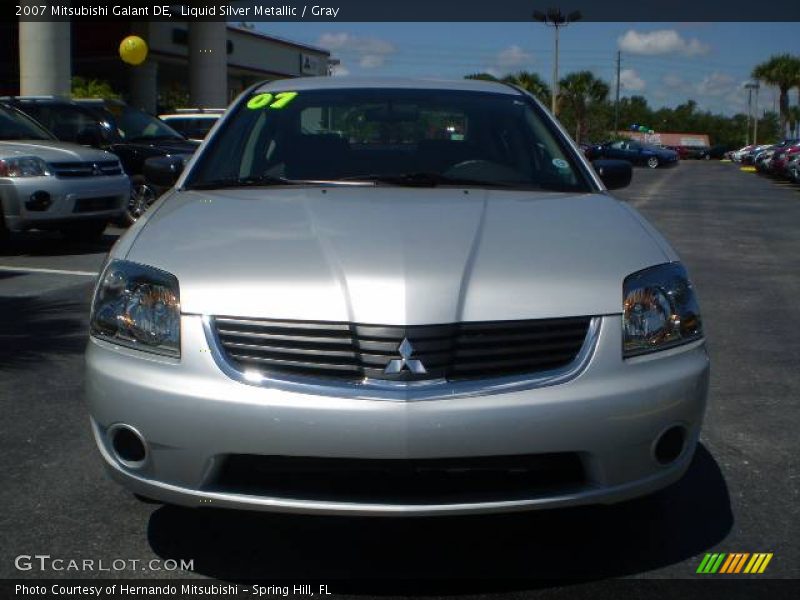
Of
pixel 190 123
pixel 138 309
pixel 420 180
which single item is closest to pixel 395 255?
pixel 138 309

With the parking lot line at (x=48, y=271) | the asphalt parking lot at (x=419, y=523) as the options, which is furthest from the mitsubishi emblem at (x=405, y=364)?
the parking lot line at (x=48, y=271)

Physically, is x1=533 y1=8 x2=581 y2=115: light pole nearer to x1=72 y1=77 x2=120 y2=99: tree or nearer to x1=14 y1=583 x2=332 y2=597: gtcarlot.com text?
x1=72 y1=77 x2=120 y2=99: tree

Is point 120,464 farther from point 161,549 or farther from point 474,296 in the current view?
point 474,296

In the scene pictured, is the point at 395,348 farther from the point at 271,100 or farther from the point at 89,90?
the point at 89,90

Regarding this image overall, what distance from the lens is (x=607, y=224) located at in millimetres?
3529

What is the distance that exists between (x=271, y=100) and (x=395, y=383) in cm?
228

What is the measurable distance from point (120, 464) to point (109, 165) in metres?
8.58

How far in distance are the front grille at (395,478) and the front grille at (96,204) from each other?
8.30 meters

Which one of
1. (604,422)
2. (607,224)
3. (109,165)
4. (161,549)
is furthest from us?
(109,165)

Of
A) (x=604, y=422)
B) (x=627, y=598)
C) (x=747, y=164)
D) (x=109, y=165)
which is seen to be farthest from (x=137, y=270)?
(x=747, y=164)

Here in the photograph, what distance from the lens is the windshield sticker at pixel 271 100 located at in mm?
4680

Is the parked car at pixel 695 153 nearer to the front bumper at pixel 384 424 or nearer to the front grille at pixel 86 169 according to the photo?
the front grille at pixel 86 169

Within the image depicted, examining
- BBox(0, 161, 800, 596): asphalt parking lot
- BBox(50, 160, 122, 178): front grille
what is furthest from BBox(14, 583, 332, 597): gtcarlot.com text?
BBox(50, 160, 122, 178): front grille

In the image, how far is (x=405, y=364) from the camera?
9.21ft
